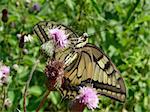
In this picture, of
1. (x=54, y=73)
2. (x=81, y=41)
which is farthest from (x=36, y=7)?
(x=54, y=73)

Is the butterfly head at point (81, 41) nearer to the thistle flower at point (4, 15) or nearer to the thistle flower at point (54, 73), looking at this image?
the thistle flower at point (54, 73)

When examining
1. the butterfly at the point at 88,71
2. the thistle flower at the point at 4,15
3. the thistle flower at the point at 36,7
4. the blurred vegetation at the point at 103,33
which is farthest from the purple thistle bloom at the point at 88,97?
the thistle flower at the point at 36,7

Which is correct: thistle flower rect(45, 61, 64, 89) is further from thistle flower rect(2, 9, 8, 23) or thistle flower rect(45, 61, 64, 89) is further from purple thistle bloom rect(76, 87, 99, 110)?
thistle flower rect(2, 9, 8, 23)

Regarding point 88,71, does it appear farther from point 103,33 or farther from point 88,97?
point 103,33

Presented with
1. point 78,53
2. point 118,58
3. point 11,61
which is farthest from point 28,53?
point 78,53

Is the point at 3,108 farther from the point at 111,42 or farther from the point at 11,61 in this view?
the point at 111,42

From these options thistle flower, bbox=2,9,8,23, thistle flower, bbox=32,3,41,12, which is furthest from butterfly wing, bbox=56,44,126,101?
thistle flower, bbox=32,3,41,12
